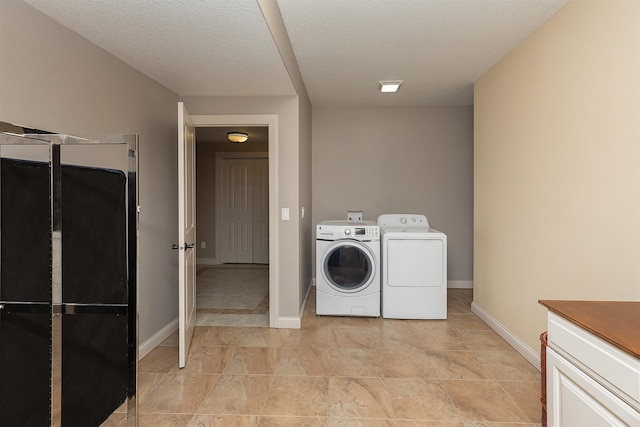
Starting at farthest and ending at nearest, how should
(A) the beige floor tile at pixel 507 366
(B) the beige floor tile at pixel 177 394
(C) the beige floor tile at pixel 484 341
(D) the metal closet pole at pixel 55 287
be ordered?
1. (C) the beige floor tile at pixel 484 341
2. (A) the beige floor tile at pixel 507 366
3. (B) the beige floor tile at pixel 177 394
4. (D) the metal closet pole at pixel 55 287

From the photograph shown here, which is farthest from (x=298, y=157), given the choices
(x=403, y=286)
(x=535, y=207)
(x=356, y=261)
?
(x=535, y=207)

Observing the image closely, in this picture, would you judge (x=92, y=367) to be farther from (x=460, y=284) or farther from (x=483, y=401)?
(x=460, y=284)

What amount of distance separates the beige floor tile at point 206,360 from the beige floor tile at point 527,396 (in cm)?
186

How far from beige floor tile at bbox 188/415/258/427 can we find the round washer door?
1717 mm

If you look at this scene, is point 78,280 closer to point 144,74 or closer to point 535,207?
point 144,74

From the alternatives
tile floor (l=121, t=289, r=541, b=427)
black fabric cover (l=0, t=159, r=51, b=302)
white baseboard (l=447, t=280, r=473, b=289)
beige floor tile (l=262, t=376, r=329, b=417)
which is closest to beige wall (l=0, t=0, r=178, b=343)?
black fabric cover (l=0, t=159, r=51, b=302)

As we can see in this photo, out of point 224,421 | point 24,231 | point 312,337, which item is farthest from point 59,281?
point 312,337

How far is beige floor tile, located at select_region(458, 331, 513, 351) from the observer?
2.73 metres

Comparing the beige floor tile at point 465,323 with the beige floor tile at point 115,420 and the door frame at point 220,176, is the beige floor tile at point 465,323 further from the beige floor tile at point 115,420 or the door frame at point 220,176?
the door frame at point 220,176

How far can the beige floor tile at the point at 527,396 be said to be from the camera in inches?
73.8

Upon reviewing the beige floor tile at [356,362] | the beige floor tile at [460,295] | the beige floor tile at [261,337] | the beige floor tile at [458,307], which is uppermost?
the beige floor tile at [460,295]

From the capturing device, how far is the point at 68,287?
5.46ft

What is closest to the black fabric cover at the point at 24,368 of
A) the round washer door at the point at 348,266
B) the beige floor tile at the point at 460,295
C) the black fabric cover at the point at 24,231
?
the black fabric cover at the point at 24,231

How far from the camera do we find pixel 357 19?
2.25 meters
